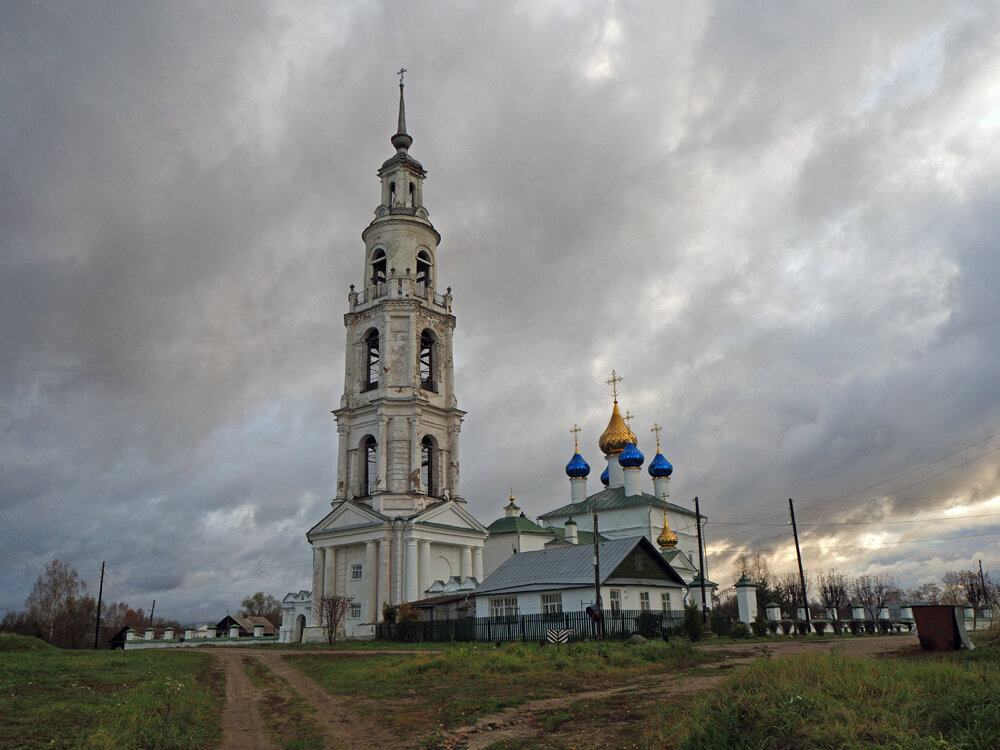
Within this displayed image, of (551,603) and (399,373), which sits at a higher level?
(399,373)

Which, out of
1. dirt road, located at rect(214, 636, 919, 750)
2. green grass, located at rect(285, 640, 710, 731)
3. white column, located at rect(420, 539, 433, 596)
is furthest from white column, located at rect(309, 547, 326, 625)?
dirt road, located at rect(214, 636, 919, 750)

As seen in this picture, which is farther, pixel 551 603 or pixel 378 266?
pixel 378 266

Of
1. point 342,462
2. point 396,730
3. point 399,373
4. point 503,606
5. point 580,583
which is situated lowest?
point 396,730

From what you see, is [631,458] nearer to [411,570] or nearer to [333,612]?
[411,570]

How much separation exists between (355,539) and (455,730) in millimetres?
34285

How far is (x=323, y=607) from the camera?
41344mm

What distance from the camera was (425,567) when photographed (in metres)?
43.8

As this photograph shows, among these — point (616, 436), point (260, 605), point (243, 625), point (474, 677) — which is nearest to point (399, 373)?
point (616, 436)

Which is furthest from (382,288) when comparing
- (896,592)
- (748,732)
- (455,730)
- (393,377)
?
(896,592)

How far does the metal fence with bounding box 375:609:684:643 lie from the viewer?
3055 centimetres

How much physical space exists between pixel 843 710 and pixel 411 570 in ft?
121

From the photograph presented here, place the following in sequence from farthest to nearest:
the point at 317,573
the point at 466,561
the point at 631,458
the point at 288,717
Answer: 1. the point at 631,458
2. the point at 466,561
3. the point at 317,573
4. the point at 288,717

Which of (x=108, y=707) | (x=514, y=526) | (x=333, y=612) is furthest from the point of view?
(x=514, y=526)

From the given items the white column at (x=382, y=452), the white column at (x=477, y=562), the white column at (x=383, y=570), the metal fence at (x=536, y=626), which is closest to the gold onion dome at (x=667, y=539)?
the white column at (x=477, y=562)
